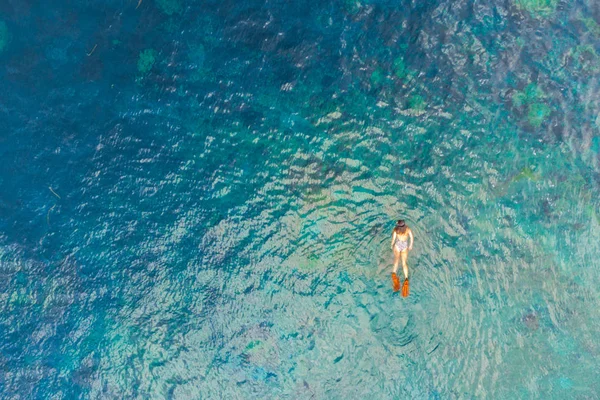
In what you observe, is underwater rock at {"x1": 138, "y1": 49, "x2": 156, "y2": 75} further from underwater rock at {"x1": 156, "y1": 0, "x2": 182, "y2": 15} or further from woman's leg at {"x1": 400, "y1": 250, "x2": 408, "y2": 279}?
woman's leg at {"x1": 400, "y1": 250, "x2": 408, "y2": 279}

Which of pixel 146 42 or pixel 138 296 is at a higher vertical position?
pixel 146 42

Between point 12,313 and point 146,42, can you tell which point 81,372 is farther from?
point 146,42

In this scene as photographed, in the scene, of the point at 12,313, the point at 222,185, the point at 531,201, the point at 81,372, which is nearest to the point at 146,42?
the point at 222,185

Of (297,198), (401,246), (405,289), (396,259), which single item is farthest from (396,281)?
(297,198)

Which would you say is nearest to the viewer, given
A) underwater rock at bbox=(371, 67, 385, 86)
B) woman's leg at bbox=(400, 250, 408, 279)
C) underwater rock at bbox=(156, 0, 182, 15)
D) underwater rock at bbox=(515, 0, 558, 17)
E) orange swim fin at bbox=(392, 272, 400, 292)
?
woman's leg at bbox=(400, 250, 408, 279)

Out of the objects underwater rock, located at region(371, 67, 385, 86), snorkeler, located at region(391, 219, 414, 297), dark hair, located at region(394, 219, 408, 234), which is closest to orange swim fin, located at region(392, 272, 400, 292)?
snorkeler, located at region(391, 219, 414, 297)

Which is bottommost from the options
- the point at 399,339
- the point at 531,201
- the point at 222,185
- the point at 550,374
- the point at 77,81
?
the point at 550,374
